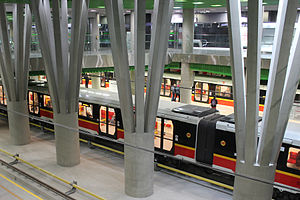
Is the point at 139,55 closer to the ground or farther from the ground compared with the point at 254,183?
farther from the ground

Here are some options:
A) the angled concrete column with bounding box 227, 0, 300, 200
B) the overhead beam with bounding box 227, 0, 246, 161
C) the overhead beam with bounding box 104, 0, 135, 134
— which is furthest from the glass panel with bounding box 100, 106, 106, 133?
the overhead beam with bounding box 227, 0, 246, 161

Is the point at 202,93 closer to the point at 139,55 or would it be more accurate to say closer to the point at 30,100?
the point at 30,100

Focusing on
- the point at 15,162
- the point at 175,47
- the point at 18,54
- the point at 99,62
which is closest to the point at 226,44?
the point at 175,47

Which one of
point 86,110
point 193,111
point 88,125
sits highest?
point 193,111

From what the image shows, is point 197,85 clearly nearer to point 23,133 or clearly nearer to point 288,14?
point 23,133

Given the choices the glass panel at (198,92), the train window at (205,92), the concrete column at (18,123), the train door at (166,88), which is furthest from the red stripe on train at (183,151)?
the train door at (166,88)

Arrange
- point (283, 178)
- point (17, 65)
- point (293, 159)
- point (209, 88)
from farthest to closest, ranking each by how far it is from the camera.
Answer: point (209, 88) < point (17, 65) < point (283, 178) < point (293, 159)

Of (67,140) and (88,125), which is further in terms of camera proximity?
(88,125)

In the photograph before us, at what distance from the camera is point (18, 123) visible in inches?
593

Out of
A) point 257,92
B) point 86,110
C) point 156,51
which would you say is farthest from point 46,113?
point 257,92

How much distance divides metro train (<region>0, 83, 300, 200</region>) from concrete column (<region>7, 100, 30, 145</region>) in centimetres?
Result: 301

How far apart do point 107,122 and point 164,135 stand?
331cm

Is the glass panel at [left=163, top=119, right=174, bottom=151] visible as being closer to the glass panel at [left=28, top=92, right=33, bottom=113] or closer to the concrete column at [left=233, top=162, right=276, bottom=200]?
the concrete column at [left=233, top=162, right=276, bottom=200]

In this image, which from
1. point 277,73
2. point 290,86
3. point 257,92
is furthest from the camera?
point 257,92
